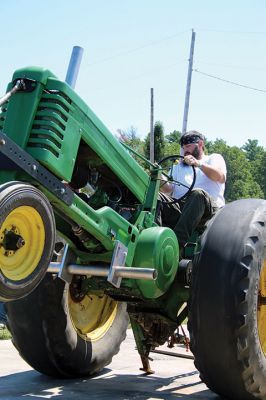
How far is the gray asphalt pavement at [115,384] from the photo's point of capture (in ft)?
15.6

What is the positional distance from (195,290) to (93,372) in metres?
1.87

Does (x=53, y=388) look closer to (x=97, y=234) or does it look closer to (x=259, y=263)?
(x=97, y=234)

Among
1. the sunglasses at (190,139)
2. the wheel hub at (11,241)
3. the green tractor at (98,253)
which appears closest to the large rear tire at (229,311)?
the green tractor at (98,253)

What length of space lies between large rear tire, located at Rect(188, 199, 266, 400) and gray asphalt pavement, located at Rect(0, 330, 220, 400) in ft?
2.28

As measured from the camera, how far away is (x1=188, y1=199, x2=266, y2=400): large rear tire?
4.00 meters

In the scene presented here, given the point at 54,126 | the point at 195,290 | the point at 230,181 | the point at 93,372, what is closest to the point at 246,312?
the point at 195,290

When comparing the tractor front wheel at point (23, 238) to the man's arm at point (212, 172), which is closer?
the tractor front wheel at point (23, 238)

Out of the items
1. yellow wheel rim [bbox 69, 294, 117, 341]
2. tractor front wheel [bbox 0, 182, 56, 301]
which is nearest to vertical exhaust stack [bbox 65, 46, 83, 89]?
tractor front wheel [bbox 0, 182, 56, 301]

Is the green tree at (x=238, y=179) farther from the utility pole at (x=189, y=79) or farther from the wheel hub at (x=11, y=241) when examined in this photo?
the wheel hub at (x=11, y=241)

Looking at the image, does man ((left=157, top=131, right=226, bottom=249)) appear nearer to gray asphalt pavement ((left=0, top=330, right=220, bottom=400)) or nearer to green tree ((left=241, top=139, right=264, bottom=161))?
gray asphalt pavement ((left=0, top=330, right=220, bottom=400))

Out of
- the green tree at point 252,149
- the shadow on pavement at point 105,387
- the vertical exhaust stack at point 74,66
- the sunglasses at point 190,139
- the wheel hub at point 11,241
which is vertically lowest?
the shadow on pavement at point 105,387

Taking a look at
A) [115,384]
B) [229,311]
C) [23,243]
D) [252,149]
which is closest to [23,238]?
[23,243]

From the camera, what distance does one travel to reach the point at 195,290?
13.6ft

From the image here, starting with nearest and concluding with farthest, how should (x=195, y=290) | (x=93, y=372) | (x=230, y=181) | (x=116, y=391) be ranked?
(x=195, y=290)
(x=116, y=391)
(x=93, y=372)
(x=230, y=181)
